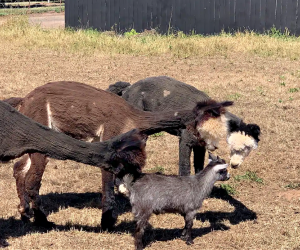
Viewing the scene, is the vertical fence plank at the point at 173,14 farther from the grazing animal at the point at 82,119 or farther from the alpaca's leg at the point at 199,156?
the grazing animal at the point at 82,119

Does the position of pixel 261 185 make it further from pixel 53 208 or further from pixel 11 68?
pixel 11 68

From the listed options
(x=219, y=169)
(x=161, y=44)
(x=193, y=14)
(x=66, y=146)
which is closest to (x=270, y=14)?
(x=193, y=14)

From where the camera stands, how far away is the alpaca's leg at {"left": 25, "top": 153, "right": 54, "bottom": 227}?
7176 millimetres

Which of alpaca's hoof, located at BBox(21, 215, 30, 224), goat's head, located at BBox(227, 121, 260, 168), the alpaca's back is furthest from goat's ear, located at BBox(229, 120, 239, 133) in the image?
alpaca's hoof, located at BBox(21, 215, 30, 224)

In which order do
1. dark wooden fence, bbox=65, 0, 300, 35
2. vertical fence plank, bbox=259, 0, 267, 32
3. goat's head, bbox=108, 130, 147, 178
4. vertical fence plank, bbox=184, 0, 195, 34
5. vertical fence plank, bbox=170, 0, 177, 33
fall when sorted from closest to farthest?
goat's head, bbox=108, 130, 147, 178 → dark wooden fence, bbox=65, 0, 300, 35 → vertical fence plank, bbox=259, 0, 267, 32 → vertical fence plank, bbox=184, 0, 195, 34 → vertical fence plank, bbox=170, 0, 177, 33

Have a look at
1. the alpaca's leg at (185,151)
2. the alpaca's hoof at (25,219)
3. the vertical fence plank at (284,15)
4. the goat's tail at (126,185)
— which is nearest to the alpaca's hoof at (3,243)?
the alpaca's hoof at (25,219)

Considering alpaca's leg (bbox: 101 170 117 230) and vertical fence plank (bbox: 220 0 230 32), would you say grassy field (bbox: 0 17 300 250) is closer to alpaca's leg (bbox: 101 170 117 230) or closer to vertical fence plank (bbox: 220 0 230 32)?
alpaca's leg (bbox: 101 170 117 230)

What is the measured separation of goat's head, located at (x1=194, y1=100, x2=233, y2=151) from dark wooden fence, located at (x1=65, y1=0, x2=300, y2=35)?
16.4 metres

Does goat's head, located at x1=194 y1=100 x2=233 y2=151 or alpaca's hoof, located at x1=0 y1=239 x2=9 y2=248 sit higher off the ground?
goat's head, located at x1=194 y1=100 x2=233 y2=151

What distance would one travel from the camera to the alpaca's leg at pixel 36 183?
7.18m

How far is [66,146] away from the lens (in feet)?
19.4

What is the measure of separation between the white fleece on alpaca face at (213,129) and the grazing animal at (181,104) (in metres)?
1.03

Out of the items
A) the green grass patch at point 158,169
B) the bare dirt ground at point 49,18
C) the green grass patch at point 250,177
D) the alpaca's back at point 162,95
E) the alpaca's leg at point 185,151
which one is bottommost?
the bare dirt ground at point 49,18

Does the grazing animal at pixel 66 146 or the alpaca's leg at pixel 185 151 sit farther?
the alpaca's leg at pixel 185 151
